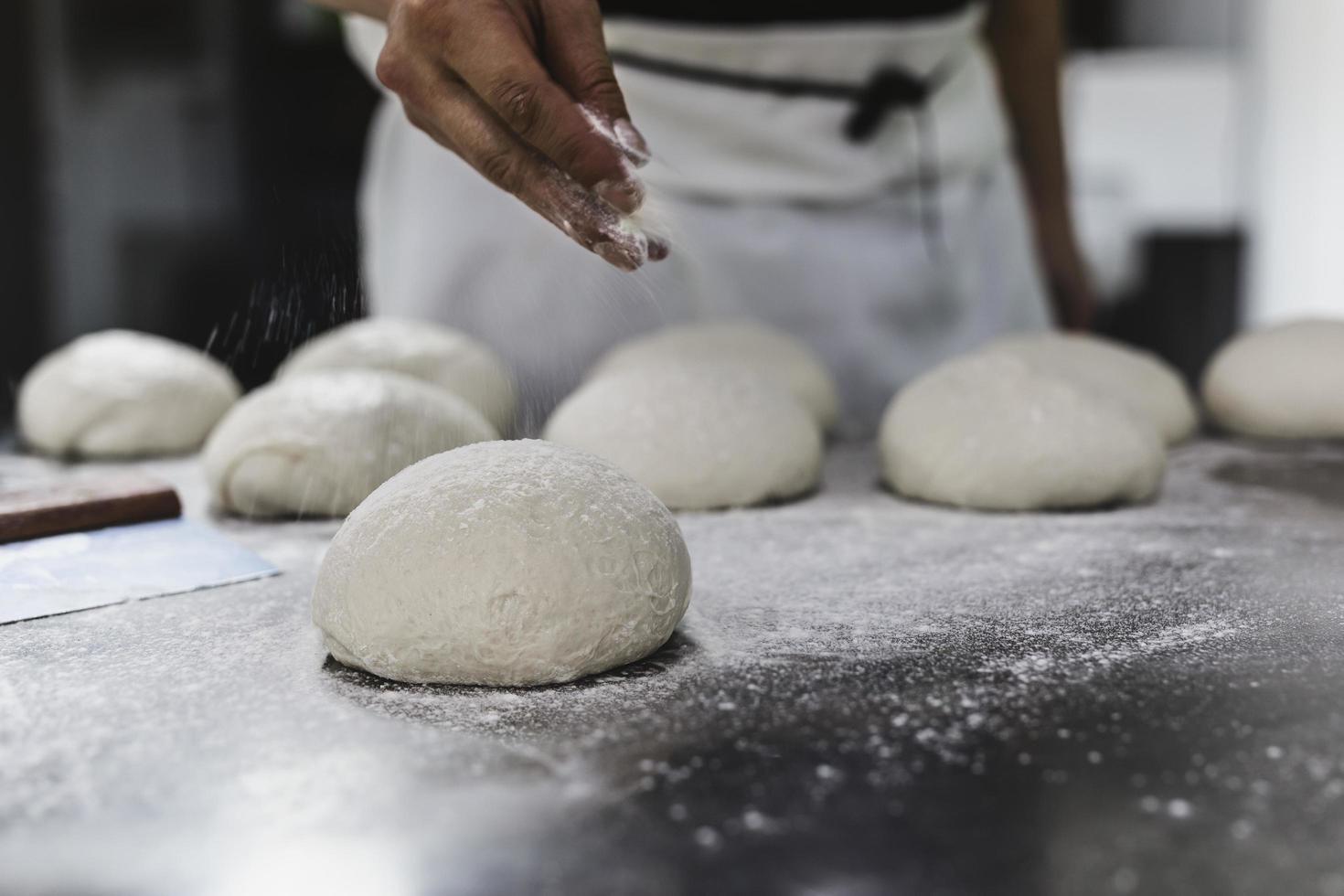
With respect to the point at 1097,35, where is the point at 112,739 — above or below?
below

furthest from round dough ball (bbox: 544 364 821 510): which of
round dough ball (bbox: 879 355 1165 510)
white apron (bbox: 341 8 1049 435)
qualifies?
white apron (bbox: 341 8 1049 435)

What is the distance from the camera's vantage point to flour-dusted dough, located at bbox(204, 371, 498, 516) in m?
1.57

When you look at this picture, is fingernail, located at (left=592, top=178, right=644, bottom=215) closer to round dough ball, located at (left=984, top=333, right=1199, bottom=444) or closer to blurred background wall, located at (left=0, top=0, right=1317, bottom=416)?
round dough ball, located at (left=984, top=333, right=1199, bottom=444)

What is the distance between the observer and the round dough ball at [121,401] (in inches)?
76.9

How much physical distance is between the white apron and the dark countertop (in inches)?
38.4

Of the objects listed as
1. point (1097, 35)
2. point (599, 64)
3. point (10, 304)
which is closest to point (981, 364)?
point (599, 64)

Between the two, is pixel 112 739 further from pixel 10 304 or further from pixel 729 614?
pixel 10 304

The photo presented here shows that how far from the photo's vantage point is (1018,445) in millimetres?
1597

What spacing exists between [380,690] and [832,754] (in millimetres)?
387

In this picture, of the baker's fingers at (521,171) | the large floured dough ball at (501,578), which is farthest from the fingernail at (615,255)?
the large floured dough ball at (501,578)

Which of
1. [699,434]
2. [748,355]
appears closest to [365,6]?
[699,434]

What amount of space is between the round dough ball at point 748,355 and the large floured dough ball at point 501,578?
0.82 m

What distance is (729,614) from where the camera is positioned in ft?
4.01

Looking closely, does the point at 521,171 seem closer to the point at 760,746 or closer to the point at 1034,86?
the point at 760,746
